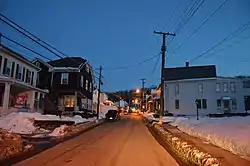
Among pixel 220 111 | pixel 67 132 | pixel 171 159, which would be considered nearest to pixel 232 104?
pixel 220 111

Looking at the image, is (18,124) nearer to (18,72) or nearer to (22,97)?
(22,97)

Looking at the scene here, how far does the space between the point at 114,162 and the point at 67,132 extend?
1146 cm

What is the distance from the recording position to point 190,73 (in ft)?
170

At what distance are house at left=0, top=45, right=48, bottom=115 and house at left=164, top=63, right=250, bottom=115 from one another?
22.8 meters

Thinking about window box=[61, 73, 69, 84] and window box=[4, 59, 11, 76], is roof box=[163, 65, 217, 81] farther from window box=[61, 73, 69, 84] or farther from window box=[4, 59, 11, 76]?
window box=[4, 59, 11, 76]

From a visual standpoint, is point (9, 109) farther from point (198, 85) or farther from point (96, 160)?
point (198, 85)

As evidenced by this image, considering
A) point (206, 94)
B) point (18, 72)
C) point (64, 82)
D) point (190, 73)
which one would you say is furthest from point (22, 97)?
point (190, 73)

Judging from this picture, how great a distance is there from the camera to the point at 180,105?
48.0 m

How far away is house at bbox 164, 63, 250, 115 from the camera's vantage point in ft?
151

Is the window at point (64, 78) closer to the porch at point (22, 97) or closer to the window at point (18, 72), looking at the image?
the porch at point (22, 97)

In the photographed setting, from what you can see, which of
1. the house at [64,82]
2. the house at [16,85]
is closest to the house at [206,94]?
the house at [64,82]

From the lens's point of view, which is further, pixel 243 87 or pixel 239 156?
pixel 243 87

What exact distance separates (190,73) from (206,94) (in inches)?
253

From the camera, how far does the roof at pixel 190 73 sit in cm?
5019
